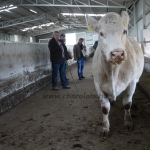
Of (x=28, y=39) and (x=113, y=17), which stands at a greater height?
(x=28, y=39)

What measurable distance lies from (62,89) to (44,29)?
29.3 meters

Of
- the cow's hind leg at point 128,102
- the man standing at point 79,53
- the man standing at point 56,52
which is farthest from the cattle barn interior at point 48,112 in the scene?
the man standing at point 79,53

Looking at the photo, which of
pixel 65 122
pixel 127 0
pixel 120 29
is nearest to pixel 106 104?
pixel 65 122

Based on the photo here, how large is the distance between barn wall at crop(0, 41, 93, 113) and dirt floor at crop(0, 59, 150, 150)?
1.01ft

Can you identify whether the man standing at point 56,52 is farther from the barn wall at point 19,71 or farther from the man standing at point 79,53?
the man standing at point 79,53

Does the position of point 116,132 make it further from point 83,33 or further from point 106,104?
point 83,33

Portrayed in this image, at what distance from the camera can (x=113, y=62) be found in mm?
2654

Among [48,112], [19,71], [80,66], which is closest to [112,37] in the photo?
[48,112]

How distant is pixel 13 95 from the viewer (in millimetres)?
5035

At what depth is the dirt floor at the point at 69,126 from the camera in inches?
119

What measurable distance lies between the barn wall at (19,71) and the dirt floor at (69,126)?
31 cm

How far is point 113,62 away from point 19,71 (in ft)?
12.1

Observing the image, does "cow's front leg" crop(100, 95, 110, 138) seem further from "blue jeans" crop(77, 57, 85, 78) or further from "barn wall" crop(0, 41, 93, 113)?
"blue jeans" crop(77, 57, 85, 78)

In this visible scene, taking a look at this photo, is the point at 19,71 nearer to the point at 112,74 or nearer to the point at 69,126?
the point at 69,126
